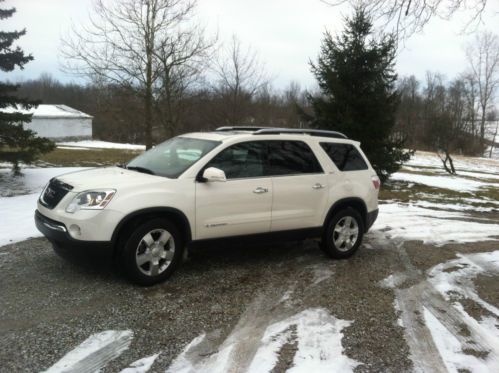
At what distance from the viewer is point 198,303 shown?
185 inches

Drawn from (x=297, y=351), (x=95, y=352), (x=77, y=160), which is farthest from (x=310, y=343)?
(x=77, y=160)

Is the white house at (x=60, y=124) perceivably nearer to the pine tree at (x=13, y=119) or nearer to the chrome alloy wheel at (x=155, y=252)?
the pine tree at (x=13, y=119)

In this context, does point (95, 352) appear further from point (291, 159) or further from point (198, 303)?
point (291, 159)

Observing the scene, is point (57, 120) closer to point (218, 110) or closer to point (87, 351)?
point (218, 110)

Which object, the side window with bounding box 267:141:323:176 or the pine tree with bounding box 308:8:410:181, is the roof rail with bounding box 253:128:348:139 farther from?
the pine tree with bounding box 308:8:410:181

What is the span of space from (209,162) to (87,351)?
2.45 meters

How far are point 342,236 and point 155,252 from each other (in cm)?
278

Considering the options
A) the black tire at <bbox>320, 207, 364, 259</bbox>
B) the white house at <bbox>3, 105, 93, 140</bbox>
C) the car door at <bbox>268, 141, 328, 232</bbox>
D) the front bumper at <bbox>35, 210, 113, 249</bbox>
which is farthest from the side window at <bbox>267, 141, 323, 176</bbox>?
the white house at <bbox>3, 105, 93, 140</bbox>

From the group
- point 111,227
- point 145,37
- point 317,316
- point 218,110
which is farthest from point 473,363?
point 218,110

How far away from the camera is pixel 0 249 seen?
6238 millimetres

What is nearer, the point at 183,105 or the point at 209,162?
the point at 209,162

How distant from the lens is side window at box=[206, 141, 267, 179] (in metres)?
5.45

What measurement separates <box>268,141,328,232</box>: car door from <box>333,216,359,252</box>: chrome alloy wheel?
0.40 m

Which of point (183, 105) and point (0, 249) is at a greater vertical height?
point (183, 105)
